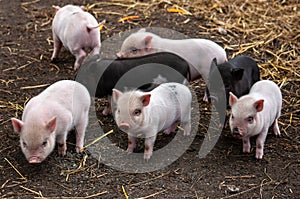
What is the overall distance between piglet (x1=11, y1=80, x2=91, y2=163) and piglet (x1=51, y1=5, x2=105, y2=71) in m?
1.44

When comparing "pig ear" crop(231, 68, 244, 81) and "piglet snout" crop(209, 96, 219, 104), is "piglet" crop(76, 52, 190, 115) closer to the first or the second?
"piglet snout" crop(209, 96, 219, 104)

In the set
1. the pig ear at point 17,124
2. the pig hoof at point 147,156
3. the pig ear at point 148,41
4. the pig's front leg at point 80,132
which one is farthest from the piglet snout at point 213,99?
the pig ear at point 17,124

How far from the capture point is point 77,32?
672cm

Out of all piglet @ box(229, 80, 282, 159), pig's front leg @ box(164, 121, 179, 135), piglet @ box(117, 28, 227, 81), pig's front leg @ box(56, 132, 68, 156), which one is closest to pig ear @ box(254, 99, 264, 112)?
piglet @ box(229, 80, 282, 159)

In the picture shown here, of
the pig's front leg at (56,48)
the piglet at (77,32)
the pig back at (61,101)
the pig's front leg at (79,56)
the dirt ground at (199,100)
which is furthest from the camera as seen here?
the pig's front leg at (56,48)

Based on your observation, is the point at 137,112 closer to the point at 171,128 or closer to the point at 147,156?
the point at 147,156

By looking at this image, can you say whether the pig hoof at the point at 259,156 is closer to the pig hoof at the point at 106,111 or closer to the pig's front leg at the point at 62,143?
the pig hoof at the point at 106,111

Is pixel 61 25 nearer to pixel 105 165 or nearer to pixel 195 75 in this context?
pixel 195 75

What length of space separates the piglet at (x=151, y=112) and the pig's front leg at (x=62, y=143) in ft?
1.86

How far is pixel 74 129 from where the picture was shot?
5.76 metres

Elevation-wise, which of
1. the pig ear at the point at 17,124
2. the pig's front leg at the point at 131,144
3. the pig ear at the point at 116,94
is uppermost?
the pig ear at the point at 116,94

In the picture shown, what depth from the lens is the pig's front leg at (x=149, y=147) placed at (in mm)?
5273

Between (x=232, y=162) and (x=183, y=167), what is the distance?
490 mm

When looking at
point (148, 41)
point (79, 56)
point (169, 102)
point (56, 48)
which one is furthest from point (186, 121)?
point (56, 48)
